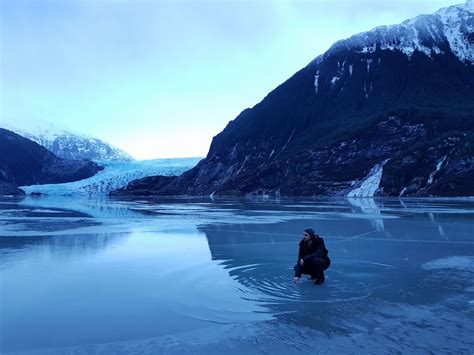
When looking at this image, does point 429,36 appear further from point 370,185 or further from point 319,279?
point 319,279

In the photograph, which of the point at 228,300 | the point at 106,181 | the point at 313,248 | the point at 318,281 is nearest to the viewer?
the point at 228,300

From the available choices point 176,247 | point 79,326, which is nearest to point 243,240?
point 176,247

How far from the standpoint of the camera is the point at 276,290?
9328 millimetres

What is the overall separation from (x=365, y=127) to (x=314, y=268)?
106450 millimetres

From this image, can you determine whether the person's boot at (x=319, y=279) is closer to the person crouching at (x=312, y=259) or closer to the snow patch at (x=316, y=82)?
the person crouching at (x=312, y=259)

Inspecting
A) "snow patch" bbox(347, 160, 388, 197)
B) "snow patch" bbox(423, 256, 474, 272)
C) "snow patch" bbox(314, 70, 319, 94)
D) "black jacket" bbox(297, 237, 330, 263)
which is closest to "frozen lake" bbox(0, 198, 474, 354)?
"snow patch" bbox(423, 256, 474, 272)

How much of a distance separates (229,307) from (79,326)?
248 cm

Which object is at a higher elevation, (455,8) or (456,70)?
(455,8)

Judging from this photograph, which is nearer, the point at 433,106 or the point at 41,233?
the point at 41,233

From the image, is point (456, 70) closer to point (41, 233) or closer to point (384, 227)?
point (384, 227)

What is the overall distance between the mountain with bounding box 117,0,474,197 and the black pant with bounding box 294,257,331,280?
72.9 meters

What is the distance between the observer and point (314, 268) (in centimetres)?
984

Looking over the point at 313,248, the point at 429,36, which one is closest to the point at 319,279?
the point at 313,248

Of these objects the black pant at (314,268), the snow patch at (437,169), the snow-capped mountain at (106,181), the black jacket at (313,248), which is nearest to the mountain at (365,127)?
the snow patch at (437,169)
